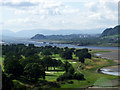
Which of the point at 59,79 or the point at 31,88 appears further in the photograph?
the point at 59,79

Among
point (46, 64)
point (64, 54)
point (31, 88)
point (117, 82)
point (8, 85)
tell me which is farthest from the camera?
point (64, 54)

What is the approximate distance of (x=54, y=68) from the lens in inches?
2840

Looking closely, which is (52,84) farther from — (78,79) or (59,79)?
(78,79)

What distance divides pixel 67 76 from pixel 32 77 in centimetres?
1051

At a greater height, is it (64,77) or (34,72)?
(34,72)

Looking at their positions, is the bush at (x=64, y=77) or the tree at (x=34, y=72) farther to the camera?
the bush at (x=64, y=77)

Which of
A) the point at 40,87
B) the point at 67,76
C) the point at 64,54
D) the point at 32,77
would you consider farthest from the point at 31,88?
the point at 64,54

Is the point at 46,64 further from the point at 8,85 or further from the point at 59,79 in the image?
the point at 8,85

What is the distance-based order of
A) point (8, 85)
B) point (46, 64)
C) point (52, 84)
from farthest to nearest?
1. point (46, 64)
2. point (52, 84)
3. point (8, 85)

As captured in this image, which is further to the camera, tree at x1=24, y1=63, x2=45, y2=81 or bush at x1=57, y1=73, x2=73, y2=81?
bush at x1=57, y1=73, x2=73, y2=81

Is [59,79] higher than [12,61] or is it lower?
lower

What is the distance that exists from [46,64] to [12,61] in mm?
19680

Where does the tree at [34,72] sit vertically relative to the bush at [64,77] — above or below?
above

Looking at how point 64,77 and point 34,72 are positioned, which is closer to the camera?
point 34,72
